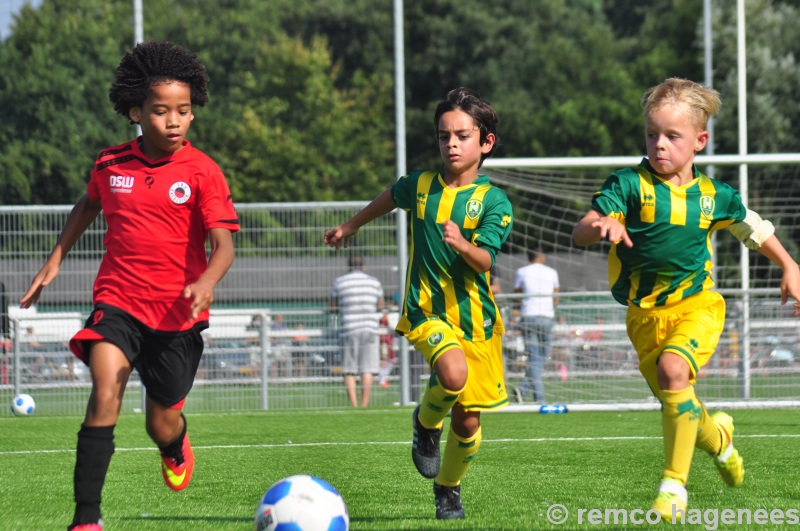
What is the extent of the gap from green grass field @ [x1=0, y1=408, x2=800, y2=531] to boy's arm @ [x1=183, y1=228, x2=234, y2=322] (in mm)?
1041

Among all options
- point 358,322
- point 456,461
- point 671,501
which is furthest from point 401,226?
point 671,501

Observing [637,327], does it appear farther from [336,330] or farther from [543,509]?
[336,330]

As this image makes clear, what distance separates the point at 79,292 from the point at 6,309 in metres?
0.83

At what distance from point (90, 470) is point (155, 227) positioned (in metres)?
1.03

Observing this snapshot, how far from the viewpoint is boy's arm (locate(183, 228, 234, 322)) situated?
4.48 meters

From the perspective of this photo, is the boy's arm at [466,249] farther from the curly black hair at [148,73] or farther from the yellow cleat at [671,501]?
the curly black hair at [148,73]

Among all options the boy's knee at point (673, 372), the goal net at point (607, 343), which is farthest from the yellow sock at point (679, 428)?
the goal net at point (607, 343)

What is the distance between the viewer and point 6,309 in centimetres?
1218

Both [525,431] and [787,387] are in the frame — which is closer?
[525,431]

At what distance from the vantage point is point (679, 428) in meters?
4.71

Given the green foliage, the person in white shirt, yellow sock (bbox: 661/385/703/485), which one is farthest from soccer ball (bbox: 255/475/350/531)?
the green foliage

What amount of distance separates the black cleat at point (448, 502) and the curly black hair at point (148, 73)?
2.05m

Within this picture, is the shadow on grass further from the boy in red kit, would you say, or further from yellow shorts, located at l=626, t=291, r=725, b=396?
yellow shorts, located at l=626, t=291, r=725, b=396

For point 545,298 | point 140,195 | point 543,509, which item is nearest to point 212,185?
point 140,195
